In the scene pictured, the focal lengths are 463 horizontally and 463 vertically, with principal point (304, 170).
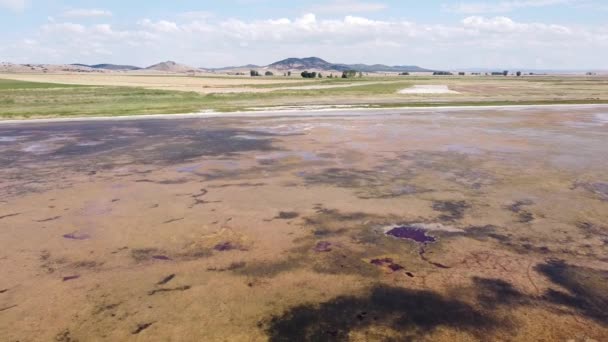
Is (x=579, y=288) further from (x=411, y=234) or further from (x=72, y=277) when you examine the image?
(x=72, y=277)

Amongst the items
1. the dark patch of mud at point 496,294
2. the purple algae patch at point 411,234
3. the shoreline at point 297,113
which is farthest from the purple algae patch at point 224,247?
the shoreline at point 297,113

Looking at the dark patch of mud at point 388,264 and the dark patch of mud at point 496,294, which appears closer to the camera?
the dark patch of mud at point 496,294

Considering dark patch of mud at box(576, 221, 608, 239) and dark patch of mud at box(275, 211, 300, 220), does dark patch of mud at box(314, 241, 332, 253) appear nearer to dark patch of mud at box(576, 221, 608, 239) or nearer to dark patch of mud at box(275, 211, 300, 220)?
dark patch of mud at box(275, 211, 300, 220)

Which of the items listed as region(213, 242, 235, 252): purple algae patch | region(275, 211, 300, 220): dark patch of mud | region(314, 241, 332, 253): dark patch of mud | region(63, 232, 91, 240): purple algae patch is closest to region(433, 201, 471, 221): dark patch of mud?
region(314, 241, 332, 253): dark patch of mud

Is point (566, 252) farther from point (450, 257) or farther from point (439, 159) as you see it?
point (439, 159)

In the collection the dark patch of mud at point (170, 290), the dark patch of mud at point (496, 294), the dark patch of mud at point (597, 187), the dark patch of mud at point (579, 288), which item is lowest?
the dark patch of mud at point (170, 290)

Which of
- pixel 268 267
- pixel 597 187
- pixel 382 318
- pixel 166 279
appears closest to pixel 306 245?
pixel 268 267

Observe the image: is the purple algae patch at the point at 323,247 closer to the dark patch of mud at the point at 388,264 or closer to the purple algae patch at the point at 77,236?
the dark patch of mud at the point at 388,264

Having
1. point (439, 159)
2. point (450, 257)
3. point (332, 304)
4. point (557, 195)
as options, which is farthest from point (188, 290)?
point (439, 159)
